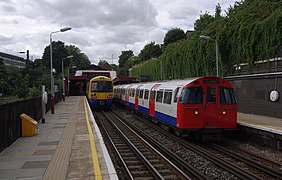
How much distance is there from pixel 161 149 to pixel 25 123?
5.74 meters

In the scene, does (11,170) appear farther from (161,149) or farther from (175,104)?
(175,104)

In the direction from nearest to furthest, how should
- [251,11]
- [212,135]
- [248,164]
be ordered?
1. [248,164]
2. [212,135]
3. [251,11]

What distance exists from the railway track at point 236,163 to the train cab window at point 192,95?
5.67 ft

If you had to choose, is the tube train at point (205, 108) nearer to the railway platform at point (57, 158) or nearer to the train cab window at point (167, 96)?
the train cab window at point (167, 96)

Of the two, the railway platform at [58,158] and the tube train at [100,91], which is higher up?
the tube train at [100,91]

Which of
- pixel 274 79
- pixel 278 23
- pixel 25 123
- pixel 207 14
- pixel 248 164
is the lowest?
pixel 248 164

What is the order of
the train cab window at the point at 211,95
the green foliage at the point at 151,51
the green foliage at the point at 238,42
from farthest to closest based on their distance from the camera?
the green foliage at the point at 151,51 < the green foliage at the point at 238,42 < the train cab window at the point at 211,95

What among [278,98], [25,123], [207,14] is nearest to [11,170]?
[25,123]

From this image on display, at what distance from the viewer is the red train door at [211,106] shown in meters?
12.8

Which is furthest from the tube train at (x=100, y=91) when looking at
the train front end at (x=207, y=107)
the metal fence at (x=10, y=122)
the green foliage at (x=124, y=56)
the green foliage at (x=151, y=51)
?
the green foliage at (x=124, y=56)

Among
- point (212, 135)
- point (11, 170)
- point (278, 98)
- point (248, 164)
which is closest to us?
point (11, 170)

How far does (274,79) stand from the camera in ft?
61.3

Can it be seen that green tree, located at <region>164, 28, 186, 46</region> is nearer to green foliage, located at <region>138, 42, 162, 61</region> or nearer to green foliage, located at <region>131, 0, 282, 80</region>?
green foliage, located at <region>138, 42, 162, 61</region>

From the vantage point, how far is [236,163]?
10102mm
